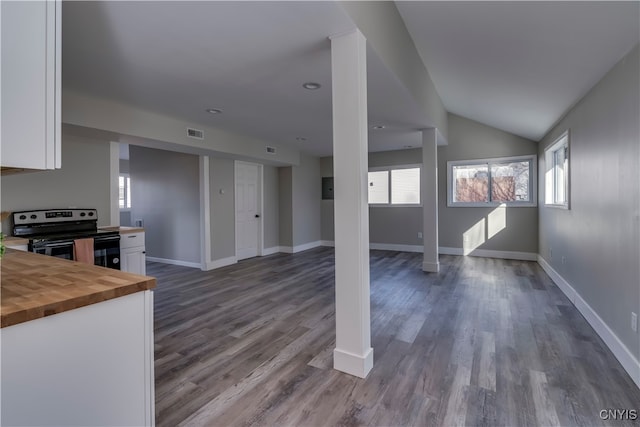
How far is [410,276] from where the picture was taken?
489 cm

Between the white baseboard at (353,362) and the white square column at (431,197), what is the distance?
3274mm

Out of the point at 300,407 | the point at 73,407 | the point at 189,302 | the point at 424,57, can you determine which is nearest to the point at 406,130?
the point at 424,57

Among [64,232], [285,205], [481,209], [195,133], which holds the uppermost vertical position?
[195,133]

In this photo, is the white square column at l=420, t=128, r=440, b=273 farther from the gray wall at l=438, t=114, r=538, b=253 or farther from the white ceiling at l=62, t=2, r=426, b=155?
the gray wall at l=438, t=114, r=538, b=253

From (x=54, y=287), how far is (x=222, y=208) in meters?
4.81

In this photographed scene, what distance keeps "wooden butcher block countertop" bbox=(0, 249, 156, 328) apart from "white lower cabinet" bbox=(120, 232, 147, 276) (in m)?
2.45

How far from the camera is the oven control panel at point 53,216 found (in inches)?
129

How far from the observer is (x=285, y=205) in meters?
7.38

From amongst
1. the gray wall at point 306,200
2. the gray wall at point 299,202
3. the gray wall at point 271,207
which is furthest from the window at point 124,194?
the gray wall at point 306,200

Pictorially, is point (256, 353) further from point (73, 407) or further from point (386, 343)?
point (73, 407)

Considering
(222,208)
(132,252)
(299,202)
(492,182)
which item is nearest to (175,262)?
(222,208)

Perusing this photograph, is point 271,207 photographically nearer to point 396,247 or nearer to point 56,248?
point 396,247

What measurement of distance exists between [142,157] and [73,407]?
20.1 ft

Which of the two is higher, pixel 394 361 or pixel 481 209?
pixel 481 209
